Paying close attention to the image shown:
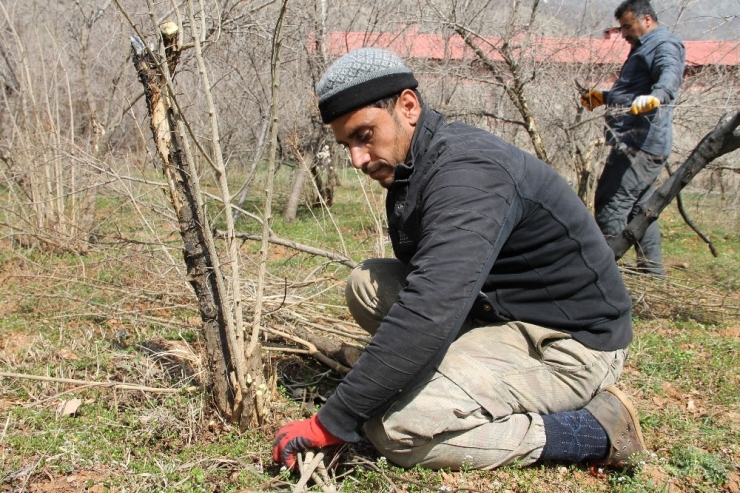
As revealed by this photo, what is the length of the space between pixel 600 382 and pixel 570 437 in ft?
0.80

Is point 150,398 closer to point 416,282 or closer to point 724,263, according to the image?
point 416,282

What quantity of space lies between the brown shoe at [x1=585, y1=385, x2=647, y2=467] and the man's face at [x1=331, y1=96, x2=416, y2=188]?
1.10 m

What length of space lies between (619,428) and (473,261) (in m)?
0.86

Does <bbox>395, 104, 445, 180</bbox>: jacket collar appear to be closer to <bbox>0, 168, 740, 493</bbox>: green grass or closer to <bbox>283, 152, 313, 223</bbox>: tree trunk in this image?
<bbox>0, 168, 740, 493</bbox>: green grass

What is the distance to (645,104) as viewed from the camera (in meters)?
4.23

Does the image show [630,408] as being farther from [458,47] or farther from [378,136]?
[458,47]

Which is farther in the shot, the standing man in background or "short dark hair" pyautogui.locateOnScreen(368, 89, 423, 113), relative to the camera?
the standing man in background

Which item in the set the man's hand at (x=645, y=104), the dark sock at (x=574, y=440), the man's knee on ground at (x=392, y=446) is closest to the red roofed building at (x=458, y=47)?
the man's hand at (x=645, y=104)

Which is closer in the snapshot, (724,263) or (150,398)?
(150,398)

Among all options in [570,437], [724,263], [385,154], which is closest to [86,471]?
[385,154]

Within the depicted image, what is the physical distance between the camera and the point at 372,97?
2084 millimetres

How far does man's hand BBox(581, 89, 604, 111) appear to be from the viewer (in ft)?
16.8

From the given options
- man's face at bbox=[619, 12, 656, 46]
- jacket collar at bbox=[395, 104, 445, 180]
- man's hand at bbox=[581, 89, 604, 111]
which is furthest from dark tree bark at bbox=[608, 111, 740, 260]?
jacket collar at bbox=[395, 104, 445, 180]

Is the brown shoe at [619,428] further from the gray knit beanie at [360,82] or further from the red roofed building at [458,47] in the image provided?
the red roofed building at [458,47]
